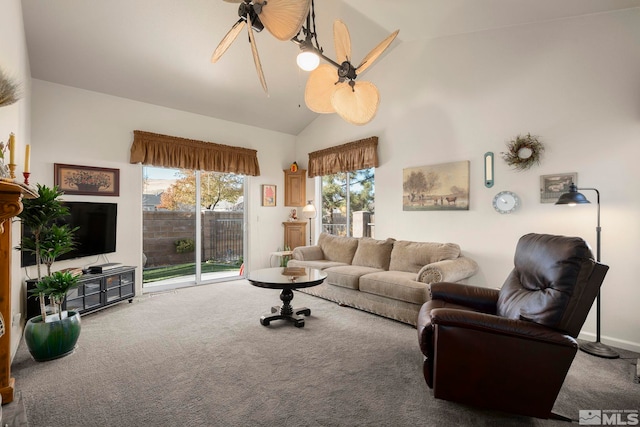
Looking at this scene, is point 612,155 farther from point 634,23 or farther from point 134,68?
point 134,68

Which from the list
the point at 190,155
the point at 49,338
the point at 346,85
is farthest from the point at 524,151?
the point at 49,338

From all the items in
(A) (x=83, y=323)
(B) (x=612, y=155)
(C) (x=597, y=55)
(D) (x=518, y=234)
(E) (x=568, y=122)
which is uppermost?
(C) (x=597, y=55)

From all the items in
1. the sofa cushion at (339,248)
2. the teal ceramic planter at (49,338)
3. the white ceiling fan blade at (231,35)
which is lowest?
the teal ceramic planter at (49,338)

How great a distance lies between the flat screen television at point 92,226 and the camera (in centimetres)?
377

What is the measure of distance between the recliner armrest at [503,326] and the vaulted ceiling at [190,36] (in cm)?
311

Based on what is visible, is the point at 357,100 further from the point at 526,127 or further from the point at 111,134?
the point at 111,134

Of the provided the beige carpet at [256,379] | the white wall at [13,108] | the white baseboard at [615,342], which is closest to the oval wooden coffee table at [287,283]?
the beige carpet at [256,379]

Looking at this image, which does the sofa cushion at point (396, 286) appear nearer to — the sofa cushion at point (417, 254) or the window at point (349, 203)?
the sofa cushion at point (417, 254)

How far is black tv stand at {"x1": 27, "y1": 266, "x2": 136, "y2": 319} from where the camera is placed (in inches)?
133

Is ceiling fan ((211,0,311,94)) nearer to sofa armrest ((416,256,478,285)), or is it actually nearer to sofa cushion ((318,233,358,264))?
sofa armrest ((416,256,478,285))

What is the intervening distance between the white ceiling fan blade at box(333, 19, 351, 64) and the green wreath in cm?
217

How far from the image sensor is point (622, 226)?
9.22 feet

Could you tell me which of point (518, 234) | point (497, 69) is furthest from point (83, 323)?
point (497, 69)

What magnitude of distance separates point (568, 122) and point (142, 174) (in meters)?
5.49
